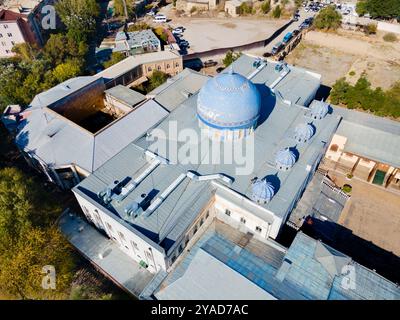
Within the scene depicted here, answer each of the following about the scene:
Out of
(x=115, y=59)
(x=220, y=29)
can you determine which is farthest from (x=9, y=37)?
(x=220, y=29)

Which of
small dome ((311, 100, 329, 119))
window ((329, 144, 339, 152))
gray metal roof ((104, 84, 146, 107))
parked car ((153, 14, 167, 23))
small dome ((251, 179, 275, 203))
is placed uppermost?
small dome ((311, 100, 329, 119))

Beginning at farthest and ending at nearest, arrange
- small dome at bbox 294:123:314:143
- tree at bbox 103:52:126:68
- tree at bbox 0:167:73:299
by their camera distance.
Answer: tree at bbox 103:52:126:68, small dome at bbox 294:123:314:143, tree at bbox 0:167:73:299

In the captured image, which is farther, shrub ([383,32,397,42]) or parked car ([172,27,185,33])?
parked car ([172,27,185,33])

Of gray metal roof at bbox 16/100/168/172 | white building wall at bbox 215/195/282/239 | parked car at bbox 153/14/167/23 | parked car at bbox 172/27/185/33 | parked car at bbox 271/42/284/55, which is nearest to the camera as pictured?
white building wall at bbox 215/195/282/239

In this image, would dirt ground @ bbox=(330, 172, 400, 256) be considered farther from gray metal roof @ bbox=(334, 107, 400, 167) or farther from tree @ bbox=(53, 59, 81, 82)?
tree @ bbox=(53, 59, 81, 82)

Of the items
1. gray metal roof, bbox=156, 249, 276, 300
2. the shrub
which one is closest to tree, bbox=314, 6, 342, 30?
the shrub

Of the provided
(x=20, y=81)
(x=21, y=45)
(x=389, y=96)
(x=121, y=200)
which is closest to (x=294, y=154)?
(x=121, y=200)

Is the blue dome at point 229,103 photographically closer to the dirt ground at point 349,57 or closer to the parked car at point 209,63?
A: the parked car at point 209,63
